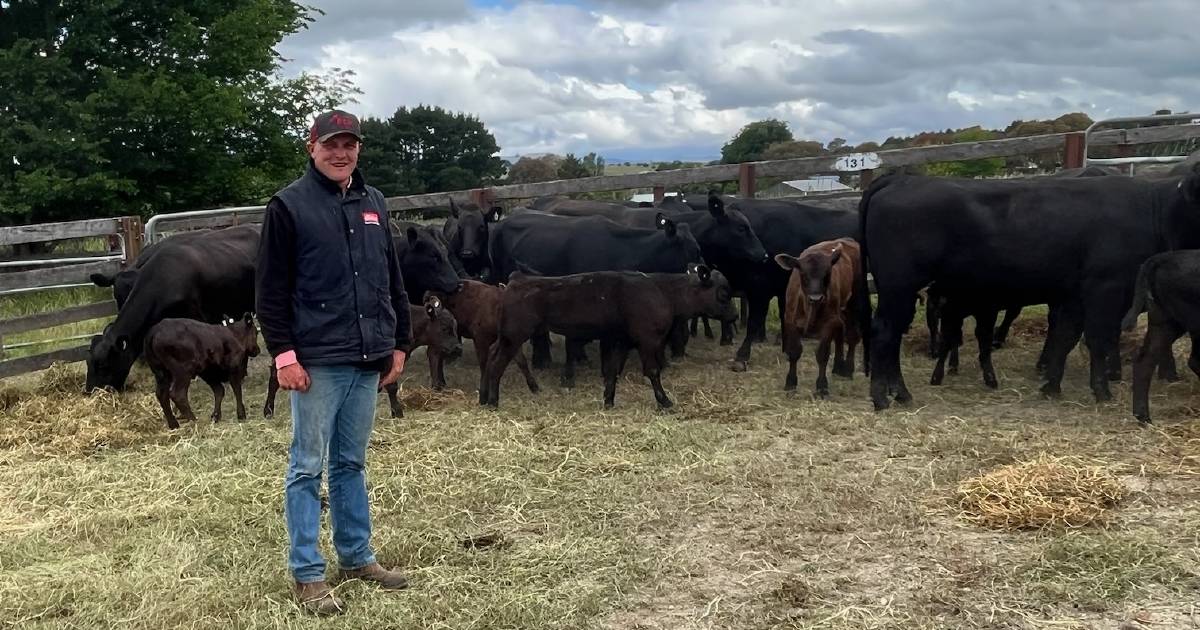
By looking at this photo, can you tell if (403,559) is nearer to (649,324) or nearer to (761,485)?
(761,485)

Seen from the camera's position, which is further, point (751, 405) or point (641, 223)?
point (641, 223)

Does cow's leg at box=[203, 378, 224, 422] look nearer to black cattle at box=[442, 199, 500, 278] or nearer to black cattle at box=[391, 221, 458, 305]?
black cattle at box=[391, 221, 458, 305]

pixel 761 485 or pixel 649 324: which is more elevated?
pixel 649 324

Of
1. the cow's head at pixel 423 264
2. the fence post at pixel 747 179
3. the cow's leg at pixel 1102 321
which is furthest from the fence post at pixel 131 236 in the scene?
the cow's leg at pixel 1102 321

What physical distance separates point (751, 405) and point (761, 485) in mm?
2194

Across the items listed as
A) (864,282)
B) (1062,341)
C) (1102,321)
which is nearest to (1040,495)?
(1102,321)

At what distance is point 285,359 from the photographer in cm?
398

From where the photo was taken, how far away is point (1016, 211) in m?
7.96

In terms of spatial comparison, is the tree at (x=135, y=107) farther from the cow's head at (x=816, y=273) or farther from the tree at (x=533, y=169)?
the tree at (x=533, y=169)

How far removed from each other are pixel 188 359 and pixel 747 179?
8.50 metres

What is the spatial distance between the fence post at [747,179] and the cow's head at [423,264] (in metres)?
5.32

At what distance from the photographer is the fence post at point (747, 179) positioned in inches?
532

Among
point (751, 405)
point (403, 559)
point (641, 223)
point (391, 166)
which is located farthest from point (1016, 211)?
point (391, 166)

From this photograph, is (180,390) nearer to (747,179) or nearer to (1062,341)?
(1062,341)
